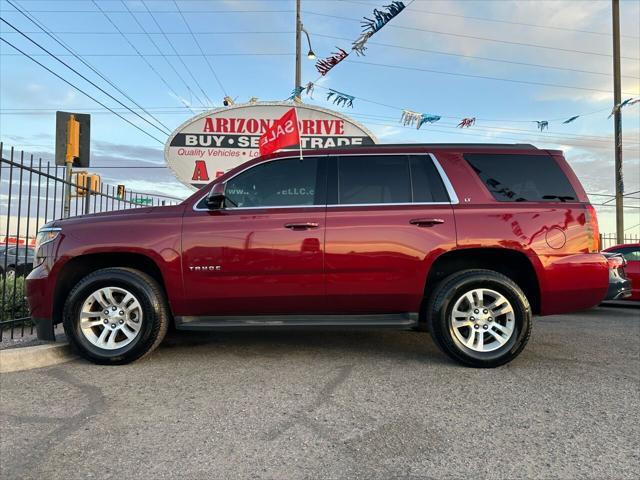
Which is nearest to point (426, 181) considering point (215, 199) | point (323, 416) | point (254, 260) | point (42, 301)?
point (254, 260)

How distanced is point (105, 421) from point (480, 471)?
2277mm

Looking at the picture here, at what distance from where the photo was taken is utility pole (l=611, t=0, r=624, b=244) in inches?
599

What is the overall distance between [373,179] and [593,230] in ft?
6.71

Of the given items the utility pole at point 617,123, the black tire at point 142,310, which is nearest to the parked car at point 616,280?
the black tire at point 142,310

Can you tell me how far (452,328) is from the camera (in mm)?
4141

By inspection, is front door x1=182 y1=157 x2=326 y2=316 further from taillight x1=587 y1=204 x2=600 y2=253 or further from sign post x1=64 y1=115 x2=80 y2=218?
sign post x1=64 y1=115 x2=80 y2=218

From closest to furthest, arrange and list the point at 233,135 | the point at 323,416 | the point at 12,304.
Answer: the point at 323,416, the point at 12,304, the point at 233,135

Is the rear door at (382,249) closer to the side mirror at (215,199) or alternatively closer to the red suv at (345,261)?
the red suv at (345,261)

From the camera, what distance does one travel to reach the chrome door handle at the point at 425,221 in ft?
13.8

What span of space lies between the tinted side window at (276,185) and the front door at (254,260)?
11 cm

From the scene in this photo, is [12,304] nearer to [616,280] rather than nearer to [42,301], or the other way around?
[42,301]

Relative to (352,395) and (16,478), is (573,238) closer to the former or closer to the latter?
(352,395)

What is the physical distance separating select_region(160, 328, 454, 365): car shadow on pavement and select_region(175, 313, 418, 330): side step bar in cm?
8

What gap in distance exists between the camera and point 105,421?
2.99m
